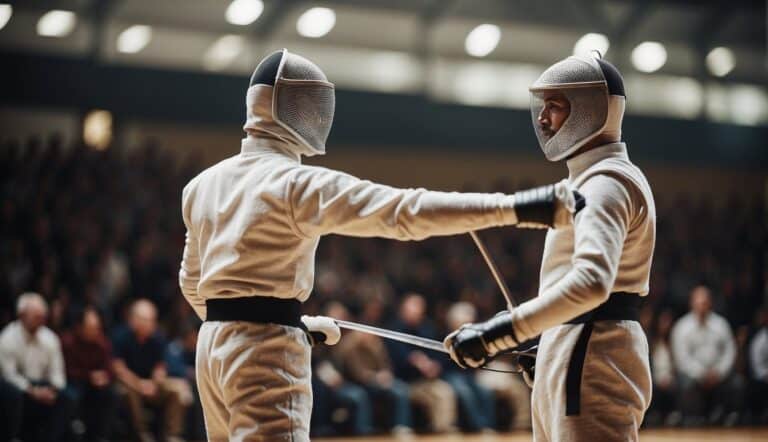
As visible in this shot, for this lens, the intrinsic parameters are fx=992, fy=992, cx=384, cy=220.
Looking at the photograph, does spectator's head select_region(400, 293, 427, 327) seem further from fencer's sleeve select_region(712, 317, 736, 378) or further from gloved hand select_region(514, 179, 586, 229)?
gloved hand select_region(514, 179, 586, 229)

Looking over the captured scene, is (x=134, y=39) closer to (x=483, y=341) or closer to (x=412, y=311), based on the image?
(x=412, y=311)

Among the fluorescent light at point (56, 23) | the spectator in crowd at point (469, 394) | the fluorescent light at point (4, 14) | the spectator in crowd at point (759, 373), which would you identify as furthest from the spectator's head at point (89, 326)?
the spectator in crowd at point (759, 373)

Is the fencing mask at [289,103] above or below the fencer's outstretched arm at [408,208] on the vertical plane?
above

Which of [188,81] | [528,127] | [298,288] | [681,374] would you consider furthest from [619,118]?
[528,127]

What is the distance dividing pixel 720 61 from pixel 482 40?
4045 mm

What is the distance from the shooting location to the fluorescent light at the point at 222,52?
12.8m

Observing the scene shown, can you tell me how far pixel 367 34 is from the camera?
44.7 ft

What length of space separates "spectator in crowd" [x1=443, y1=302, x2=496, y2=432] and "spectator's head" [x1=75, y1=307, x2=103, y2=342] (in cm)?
344

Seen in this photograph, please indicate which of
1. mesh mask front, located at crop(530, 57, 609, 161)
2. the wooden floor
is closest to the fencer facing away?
mesh mask front, located at crop(530, 57, 609, 161)

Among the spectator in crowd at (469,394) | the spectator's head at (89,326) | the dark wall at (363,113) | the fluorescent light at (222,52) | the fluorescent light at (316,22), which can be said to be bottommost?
the spectator in crowd at (469,394)

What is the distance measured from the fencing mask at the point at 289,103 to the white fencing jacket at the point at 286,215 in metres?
0.05

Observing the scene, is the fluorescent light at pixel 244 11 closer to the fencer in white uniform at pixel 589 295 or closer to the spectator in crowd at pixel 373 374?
the spectator in crowd at pixel 373 374

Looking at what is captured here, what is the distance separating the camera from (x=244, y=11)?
12.8 meters

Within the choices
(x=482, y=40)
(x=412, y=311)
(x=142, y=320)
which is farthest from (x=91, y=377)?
(x=482, y=40)
